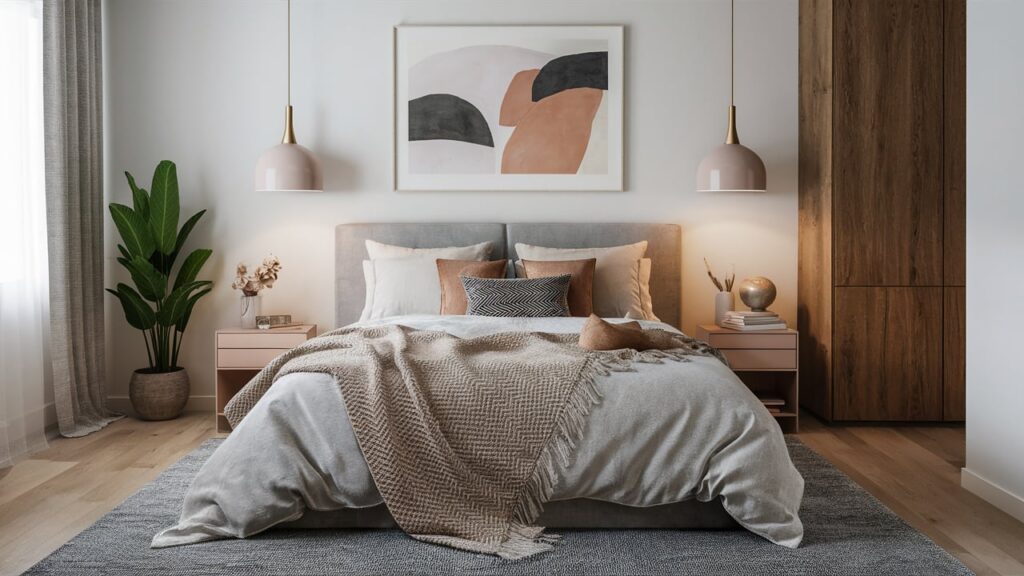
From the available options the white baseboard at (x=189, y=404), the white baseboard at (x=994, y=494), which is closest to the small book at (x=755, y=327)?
the white baseboard at (x=994, y=494)

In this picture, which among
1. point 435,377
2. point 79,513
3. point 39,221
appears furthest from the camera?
point 39,221

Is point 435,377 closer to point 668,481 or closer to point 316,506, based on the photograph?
point 316,506

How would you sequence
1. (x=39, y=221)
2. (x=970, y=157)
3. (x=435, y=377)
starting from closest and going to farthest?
1. (x=435, y=377)
2. (x=970, y=157)
3. (x=39, y=221)

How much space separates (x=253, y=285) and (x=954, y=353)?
3912 mm

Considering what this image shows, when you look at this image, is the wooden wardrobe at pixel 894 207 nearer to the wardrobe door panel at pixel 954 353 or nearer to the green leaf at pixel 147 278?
the wardrobe door panel at pixel 954 353

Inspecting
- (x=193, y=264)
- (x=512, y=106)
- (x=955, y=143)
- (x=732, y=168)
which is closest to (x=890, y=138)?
(x=955, y=143)

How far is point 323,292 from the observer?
16.0 ft

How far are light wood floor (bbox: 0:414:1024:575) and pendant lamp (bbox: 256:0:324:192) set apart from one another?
1.41 m

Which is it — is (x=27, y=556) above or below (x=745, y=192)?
below

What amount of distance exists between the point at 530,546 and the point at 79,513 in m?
1.75

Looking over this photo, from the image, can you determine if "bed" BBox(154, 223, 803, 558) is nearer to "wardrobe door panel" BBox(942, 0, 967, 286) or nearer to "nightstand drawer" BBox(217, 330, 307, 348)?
"nightstand drawer" BBox(217, 330, 307, 348)

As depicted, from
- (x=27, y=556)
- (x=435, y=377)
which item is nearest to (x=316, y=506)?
(x=435, y=377)

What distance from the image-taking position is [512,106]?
15.8 feet

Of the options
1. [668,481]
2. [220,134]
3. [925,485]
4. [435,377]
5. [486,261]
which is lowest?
[925,485]
